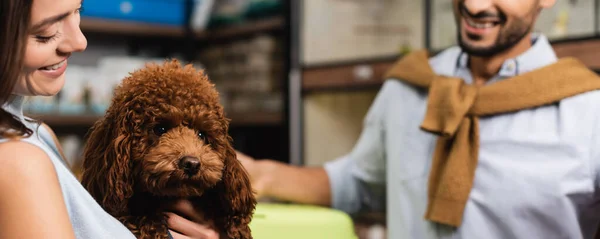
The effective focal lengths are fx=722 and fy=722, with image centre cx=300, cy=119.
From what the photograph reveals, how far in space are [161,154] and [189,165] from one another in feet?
0.09

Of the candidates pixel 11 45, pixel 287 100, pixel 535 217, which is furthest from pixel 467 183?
pixel 287 100

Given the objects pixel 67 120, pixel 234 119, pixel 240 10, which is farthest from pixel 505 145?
pixel 67 120

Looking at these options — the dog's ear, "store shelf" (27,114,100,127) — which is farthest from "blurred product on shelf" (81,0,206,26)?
the dog's ear

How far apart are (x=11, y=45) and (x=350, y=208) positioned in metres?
1.28

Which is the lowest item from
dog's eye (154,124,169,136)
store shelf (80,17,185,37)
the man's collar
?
store shelf (80,17,185,37)

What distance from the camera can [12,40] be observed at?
0.55 meters

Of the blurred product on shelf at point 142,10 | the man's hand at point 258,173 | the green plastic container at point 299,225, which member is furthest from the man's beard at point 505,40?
the blurred product on shelf at point 142,10

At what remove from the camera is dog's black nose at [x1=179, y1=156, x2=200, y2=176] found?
2.10 ft

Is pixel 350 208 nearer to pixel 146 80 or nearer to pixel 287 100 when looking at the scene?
pixel 146 80

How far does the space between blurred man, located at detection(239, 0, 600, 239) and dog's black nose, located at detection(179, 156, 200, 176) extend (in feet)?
2.39

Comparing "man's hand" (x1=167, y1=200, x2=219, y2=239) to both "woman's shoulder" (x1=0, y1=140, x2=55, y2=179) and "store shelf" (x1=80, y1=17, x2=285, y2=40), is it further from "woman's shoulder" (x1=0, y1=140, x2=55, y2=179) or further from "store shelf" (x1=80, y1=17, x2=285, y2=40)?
"store shelf" (x1=80, y1=17, x2=285, y2=40)

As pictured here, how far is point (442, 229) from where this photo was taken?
5.03 feet

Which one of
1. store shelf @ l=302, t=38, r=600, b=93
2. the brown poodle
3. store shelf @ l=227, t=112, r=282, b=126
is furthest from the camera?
store shelf @ l=227, t=112, r=282, b=126

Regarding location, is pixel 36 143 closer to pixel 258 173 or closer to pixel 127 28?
pixel 258 173
